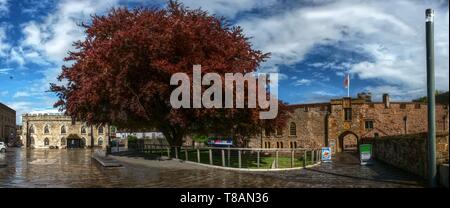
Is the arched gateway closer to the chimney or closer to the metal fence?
the metal fence

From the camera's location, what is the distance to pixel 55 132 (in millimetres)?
94938

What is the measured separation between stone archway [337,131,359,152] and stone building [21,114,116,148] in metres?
54.5

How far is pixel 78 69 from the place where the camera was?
26.7 meters

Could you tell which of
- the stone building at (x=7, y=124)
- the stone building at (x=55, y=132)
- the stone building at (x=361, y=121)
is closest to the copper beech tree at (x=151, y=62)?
the stone building at (x=361, y=121)

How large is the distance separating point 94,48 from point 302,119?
1280 inches

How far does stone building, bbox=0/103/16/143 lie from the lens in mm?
111375

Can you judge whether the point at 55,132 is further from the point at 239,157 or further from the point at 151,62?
the point at 239,157

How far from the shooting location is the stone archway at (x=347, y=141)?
51.8 meters

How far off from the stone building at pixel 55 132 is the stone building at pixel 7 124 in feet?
52.6

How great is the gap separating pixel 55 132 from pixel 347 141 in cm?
6328
